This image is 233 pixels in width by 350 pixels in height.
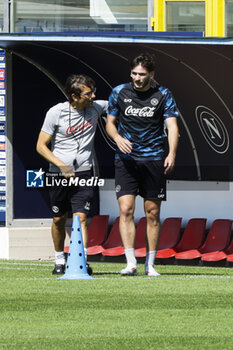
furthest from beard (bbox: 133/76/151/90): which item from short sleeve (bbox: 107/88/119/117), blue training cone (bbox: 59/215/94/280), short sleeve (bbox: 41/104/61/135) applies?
blue training cone (bbox: 59/215/94/280)

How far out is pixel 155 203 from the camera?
1012cm

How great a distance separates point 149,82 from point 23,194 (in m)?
5.96

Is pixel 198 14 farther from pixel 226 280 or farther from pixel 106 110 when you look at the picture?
pixel 226 280

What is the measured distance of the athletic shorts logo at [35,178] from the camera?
15625 millimetres

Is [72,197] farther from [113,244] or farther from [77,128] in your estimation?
[113,244]

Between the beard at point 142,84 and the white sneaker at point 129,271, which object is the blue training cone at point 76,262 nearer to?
the white sneaker at point 129,271

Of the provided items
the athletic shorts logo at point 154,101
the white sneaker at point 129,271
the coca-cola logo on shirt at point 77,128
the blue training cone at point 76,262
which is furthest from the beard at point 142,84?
the white sneaker at point 129,271

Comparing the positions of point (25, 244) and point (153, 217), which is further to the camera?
point (25, 244)

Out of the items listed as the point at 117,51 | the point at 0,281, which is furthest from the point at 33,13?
the point at 0,281

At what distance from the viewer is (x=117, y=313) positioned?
7.35 meters

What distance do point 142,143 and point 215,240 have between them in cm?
468

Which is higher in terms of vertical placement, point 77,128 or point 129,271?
point 77,128

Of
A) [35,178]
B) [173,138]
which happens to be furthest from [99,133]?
[173,138]

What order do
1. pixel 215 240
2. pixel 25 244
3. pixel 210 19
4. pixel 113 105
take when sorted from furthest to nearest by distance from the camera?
pixel 210 19 < pixel 25 244 < pixel 215 240 < pixel 113 105
